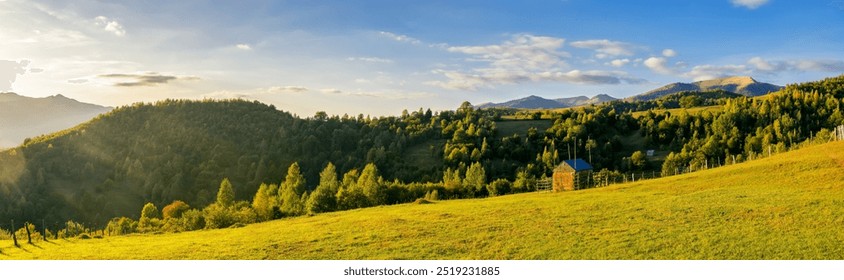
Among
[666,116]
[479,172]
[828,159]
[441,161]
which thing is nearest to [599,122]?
[666,116]

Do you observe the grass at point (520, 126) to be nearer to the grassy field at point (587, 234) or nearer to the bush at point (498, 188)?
the bush at point (498, 188)

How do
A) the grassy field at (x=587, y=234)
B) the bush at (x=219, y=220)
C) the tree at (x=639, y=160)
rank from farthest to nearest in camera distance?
1. the tree at (x=639, y=160)
2. the bush at (x=219, y=220)
3. the grassy field at (x=587, y=234)

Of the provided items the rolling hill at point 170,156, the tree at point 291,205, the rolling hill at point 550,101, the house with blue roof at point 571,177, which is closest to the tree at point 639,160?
the rolling hill at point 170,156

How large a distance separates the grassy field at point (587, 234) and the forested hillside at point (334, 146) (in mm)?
50937

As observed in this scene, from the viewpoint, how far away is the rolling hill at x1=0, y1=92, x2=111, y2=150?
21.9 m

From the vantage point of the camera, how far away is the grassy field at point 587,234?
16.0m

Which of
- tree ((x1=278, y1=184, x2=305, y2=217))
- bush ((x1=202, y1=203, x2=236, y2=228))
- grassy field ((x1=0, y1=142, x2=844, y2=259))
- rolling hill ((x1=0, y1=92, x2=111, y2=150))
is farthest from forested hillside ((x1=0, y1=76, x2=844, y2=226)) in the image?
grassy field ((x1=0, y1=142, x2=844, y2=259))

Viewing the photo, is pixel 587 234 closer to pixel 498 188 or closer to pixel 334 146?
pixel 498 188

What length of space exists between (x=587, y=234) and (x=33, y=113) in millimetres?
23010

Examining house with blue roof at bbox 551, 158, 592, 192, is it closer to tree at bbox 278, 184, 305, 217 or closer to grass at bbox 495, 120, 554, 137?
tree at bbox 278, 184, 305, 217

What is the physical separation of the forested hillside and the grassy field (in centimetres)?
5094

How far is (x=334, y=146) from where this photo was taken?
128 meters

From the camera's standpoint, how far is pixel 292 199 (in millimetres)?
56406
